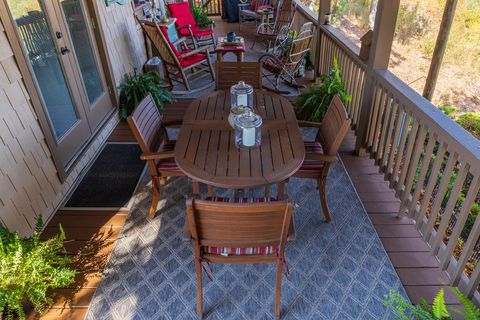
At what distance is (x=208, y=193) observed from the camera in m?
2.79

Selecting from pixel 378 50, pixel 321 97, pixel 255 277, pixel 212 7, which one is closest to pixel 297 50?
pixel 321 97

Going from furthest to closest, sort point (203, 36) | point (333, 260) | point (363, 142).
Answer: point (203, 36), point (363, 142), point (333, 260)

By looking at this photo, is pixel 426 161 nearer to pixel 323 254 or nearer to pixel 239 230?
pixel 323 254

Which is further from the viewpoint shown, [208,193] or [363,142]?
[363,142]

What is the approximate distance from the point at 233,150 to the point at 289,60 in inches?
120

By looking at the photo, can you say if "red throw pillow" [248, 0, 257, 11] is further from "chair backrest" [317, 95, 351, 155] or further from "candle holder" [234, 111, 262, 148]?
"candle holder" [234, 111, 262, 148]

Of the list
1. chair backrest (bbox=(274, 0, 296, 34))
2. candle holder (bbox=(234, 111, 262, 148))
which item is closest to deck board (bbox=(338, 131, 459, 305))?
candle holder (bbox=(234, 111, 262, 148))

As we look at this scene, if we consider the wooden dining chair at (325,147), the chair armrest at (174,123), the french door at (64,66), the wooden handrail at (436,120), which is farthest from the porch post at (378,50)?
the french door at (64,66)

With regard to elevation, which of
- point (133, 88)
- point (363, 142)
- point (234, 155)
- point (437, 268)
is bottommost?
point (437, 268)

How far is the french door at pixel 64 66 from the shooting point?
103 inches

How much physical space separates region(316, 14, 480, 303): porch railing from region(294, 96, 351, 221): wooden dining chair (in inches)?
21.6

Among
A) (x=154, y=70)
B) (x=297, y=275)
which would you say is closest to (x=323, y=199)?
(x=297, y=275)

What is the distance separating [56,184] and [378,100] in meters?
2.92

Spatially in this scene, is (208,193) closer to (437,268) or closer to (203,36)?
(437,268)
